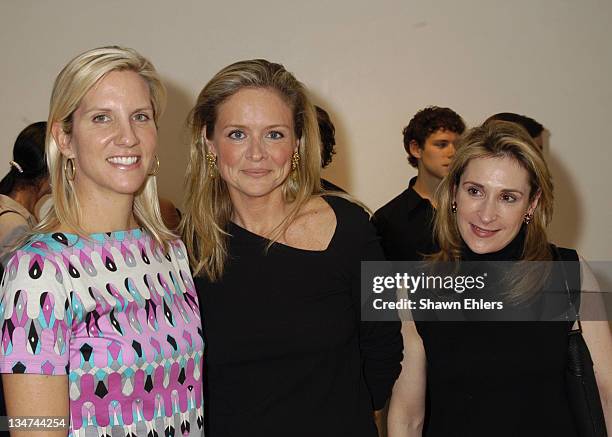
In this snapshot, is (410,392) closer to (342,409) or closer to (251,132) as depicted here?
(342,409)

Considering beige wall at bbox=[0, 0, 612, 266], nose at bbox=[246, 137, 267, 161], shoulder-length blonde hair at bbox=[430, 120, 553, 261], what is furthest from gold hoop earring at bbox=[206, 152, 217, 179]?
beige wall at bbox=[0, 0, 612, 266]

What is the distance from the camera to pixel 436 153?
367 centimetres

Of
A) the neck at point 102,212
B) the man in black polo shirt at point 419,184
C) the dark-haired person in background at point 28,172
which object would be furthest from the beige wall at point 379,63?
the neck at point 102,212

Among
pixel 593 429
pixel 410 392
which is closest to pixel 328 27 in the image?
pixel 410 392

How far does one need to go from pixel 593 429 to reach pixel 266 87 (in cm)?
120

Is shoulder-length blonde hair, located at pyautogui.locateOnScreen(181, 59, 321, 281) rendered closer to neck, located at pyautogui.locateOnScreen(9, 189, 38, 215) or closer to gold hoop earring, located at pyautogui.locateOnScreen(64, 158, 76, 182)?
gold hoop earring, located at pyautogui.locateOnScreen(64, 158, 76, 182)

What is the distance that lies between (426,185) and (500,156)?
4.94ft

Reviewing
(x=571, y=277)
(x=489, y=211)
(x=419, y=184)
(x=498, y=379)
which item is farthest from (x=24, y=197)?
(x=571, y=277)

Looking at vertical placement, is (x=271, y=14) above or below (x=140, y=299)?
above

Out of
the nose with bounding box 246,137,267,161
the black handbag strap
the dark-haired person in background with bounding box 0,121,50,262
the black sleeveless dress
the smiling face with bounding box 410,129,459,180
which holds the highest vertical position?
the smiling face with bounding box 410,129,459,180

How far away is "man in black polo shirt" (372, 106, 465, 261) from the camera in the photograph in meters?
3.03

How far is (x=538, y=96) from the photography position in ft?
14.4

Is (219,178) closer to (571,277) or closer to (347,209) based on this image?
(347,209)

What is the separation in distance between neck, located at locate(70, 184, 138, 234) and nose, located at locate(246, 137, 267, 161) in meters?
0.38
